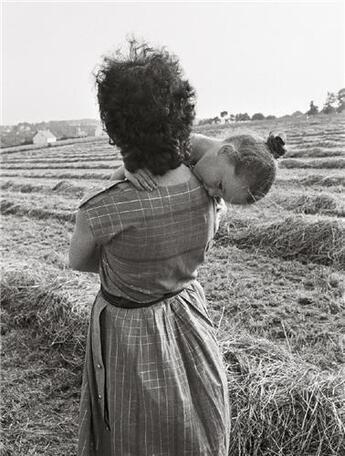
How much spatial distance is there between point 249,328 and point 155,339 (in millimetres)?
2338

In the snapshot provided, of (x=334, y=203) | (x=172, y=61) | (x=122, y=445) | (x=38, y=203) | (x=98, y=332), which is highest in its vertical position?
(x=172, y=61)

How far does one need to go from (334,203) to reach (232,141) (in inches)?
219

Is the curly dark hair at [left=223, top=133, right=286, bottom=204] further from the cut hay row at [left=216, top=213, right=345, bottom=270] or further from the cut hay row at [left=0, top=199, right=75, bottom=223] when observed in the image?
the cut hay row at [left=0, top=199, right=75, bottom=223]

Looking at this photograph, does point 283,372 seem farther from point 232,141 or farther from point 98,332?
point 232,141

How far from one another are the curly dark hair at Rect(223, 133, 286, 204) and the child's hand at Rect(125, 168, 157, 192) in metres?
0.22

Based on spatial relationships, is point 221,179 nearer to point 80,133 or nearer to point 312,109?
point 312,109

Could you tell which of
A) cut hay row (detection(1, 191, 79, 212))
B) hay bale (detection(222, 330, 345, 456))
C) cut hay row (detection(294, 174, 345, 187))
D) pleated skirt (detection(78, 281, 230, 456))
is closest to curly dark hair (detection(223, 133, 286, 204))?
pleated skirt (detection(78, 281, 230, 456))

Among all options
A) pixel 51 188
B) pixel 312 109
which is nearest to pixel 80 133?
pixel 312 109

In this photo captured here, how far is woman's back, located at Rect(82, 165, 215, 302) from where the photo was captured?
1.25 m

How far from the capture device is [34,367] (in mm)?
3393

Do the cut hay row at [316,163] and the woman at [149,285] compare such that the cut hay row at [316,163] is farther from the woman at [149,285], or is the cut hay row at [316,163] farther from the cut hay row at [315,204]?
the woman at [149,285]

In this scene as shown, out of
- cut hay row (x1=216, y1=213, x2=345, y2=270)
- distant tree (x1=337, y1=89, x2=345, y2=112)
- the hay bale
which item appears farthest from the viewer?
distant tree (x1=337, y1=89, x2=345, y2=112)

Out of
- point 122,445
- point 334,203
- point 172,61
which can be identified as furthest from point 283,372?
point 334,203

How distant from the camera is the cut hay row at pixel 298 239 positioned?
506 centimetres
